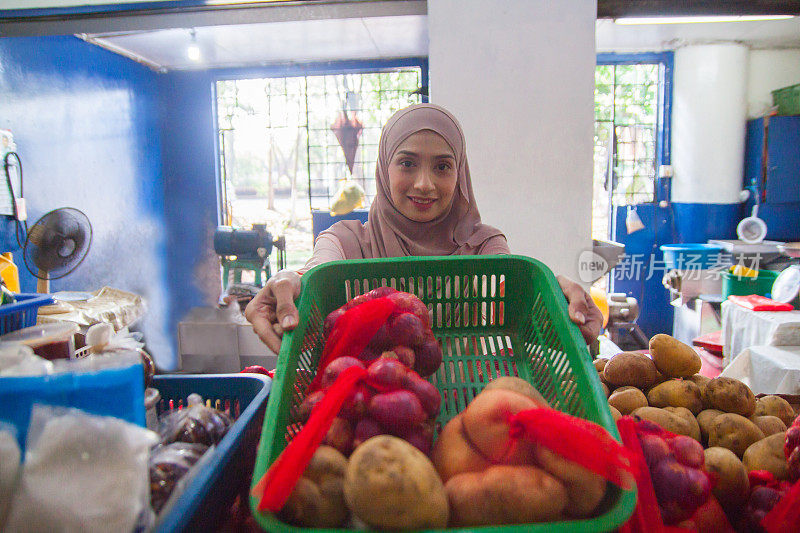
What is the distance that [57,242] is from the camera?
9.86 ft

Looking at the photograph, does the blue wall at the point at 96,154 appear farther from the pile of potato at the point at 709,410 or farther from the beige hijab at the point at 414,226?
the pile of potato at the point at 709,410

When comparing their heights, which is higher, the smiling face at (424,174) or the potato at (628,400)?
the smiling face at (424,174)

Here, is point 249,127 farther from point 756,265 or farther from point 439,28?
point 756,265

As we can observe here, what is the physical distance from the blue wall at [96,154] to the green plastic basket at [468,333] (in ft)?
11.5

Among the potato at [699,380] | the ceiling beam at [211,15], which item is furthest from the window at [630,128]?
the potato at [699,380]

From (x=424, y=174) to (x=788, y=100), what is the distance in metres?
4.84

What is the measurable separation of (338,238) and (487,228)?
0.52m

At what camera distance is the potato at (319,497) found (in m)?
0.52

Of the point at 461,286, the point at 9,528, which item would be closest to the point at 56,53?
the point at 461,286

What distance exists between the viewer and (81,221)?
3.10 m

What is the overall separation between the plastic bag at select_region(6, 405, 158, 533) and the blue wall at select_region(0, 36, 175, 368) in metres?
3.79

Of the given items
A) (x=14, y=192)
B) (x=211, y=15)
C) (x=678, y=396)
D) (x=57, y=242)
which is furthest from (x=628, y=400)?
(x=14, y=192)

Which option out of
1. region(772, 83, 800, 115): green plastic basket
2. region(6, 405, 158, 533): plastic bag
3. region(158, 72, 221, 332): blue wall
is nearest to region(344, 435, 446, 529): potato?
region(6, 405, 158, 533): plastic bag

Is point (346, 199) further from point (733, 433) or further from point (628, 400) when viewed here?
point (733, 433)
